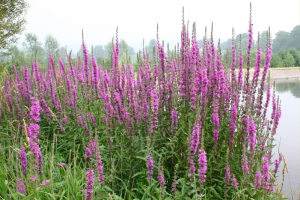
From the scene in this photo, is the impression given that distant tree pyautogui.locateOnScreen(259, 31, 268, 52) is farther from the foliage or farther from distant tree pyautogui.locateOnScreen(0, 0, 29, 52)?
distant tree pyautogui.locateOnScreen(0, 0, 29, 52)

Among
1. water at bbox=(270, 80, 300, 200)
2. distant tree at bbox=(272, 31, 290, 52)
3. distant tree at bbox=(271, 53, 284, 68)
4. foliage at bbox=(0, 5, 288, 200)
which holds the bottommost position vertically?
water at bbox=(270, 80, 300, 200)

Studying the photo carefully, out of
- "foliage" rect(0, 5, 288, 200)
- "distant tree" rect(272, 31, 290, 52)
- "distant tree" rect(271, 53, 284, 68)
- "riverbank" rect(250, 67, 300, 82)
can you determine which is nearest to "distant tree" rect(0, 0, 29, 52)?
"foliage" rect(0, 5, 288, 200)

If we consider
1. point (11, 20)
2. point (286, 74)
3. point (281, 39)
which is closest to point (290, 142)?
point (11, 20)

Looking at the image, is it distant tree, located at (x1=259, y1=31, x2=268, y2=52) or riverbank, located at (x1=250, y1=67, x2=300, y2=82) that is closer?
distant tree, located at (x1=259, y1=31, x2=268, y2=52)

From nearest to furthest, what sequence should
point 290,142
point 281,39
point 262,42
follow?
point 290,142 → point 262,42 → point 281,39

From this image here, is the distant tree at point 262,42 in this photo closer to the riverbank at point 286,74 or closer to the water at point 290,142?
the water at point 290,142

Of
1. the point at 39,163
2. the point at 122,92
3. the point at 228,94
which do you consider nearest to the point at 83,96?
the point at 122,92

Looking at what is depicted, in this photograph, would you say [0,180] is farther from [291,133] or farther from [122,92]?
[291,133]

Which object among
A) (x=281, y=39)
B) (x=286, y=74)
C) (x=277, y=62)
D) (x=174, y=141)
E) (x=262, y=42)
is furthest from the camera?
(x=281, y=39)

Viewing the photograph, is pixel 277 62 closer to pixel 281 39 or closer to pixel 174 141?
pixel 174 141

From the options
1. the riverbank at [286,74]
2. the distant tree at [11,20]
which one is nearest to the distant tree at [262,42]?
the riverbank at [286,74]

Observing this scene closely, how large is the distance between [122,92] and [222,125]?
207cm

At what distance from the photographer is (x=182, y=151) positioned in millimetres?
3996

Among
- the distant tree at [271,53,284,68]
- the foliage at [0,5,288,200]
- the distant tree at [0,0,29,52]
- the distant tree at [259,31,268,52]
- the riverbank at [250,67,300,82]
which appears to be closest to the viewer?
the foliage at [0,5,288,200]
